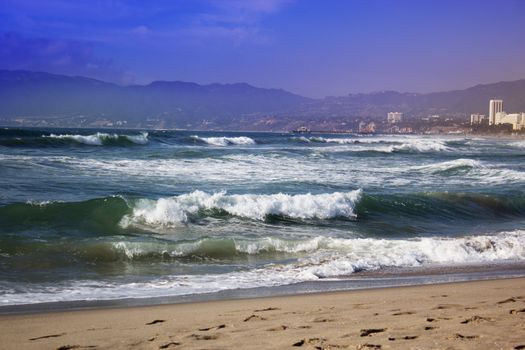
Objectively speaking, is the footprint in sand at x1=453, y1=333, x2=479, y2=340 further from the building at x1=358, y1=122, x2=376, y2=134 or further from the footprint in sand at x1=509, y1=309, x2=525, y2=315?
the building at x1=358, y1=122, x2=376, y2=134

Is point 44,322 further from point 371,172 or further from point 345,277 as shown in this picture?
point 371,172

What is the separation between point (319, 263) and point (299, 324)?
434cm


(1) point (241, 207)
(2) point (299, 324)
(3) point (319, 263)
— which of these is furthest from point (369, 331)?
(1) point (241, 207)

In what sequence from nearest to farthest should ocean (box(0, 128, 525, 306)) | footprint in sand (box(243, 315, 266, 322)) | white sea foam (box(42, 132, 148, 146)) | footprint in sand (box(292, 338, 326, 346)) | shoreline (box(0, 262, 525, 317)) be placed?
footprint in sand (box(292, 338, 326, 346)), footprint in sand (box(243, 315, 266, 322)), shoreline (box(0, 262, 525, 317)), ocean (box(0, 128, 525, 306)), white sea foam (box(42, 132, 148, 146))

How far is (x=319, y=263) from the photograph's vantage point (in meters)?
9.56

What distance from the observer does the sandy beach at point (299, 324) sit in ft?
14.9

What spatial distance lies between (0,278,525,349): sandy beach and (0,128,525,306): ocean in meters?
1.26

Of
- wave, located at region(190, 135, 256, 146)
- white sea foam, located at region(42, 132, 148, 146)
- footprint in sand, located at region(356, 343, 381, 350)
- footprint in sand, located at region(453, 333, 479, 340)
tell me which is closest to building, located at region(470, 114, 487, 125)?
wave, located at region(190, 135, 256, 146)

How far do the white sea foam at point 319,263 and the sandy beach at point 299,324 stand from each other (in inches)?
43.1

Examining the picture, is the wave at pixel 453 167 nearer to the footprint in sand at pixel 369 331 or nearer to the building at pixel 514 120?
the footprint in sand at pixel 369 331

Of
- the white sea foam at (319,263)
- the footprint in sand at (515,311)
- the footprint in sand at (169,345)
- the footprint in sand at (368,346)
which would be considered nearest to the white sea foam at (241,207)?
the white sea foam at (319,263)

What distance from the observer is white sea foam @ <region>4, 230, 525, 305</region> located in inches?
294

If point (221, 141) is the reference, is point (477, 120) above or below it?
above

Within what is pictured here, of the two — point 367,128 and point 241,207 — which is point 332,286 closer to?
point 241,207
